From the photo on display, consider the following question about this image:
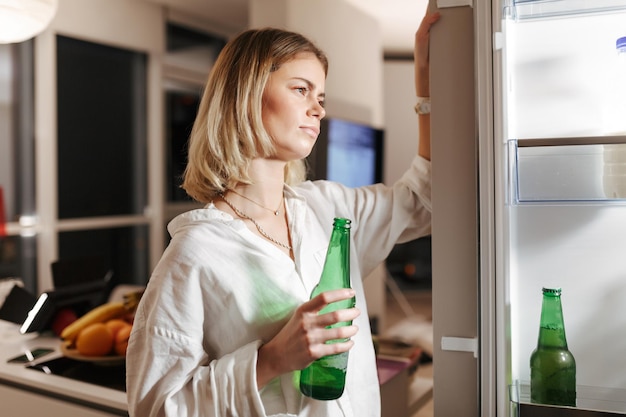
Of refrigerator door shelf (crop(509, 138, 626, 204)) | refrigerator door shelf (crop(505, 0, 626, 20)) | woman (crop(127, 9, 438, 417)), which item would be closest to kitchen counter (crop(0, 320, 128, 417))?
woman (crop(127, 9, 438, 417))

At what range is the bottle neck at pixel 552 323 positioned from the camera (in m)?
0.93

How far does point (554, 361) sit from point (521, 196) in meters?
0.27

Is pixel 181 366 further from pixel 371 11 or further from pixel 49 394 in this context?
pixel 371 11

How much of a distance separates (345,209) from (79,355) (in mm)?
818

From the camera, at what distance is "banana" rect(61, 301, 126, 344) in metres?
1.59

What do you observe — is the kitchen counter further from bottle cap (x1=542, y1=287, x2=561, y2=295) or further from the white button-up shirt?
bottle cap (x1=542, y1=287, x2=561, y2=295)

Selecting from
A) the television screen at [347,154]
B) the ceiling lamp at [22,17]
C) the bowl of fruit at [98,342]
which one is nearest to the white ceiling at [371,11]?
the television screen at [347,154]

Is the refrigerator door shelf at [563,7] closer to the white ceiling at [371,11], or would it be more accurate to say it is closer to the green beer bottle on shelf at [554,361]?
the green beer bottle on shelf at [554,361]

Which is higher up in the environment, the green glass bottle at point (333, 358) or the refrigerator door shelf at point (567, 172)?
the refrigerator door shelf at point (567, 172)

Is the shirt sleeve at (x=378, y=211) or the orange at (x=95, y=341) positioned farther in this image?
the orange at (x=95, y=341)

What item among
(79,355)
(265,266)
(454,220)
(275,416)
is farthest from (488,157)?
(79,355)

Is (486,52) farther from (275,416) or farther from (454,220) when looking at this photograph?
(275,416)

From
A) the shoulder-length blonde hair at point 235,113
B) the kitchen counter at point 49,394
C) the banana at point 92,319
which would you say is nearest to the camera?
the shoulder-length blonde hair at point 235,113

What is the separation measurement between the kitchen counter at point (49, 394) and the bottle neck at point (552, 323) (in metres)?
0.87
